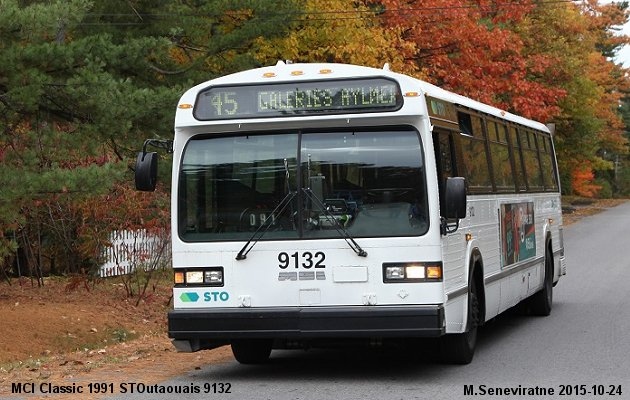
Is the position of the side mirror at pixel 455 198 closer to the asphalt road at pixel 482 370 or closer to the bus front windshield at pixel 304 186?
the bus front windshield at pixel 304 186

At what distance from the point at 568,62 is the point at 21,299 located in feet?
94.7

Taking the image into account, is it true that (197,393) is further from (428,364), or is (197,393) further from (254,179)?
(428,364)

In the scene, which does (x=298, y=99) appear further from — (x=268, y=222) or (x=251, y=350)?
(x=251, y=350)

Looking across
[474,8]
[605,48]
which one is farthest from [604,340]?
[605,48]

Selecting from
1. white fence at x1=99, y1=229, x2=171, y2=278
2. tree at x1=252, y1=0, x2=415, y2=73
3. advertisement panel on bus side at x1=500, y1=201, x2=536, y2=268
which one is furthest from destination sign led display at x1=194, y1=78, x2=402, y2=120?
tree at x1=252, y1=0, x2=415, y2=73

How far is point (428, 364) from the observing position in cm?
1180

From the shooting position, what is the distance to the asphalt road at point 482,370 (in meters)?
9.96

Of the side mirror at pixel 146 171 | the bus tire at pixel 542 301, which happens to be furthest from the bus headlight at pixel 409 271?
the bus tire at pixel 542 301

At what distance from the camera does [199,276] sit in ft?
35.2

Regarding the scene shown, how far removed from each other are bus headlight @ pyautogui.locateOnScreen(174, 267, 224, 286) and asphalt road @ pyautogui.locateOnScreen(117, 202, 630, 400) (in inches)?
36.4

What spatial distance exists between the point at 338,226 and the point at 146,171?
184 centimetres

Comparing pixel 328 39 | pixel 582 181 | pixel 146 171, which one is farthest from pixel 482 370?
pixel 582 181

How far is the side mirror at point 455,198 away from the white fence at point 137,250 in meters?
10.5

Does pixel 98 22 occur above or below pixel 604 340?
above
